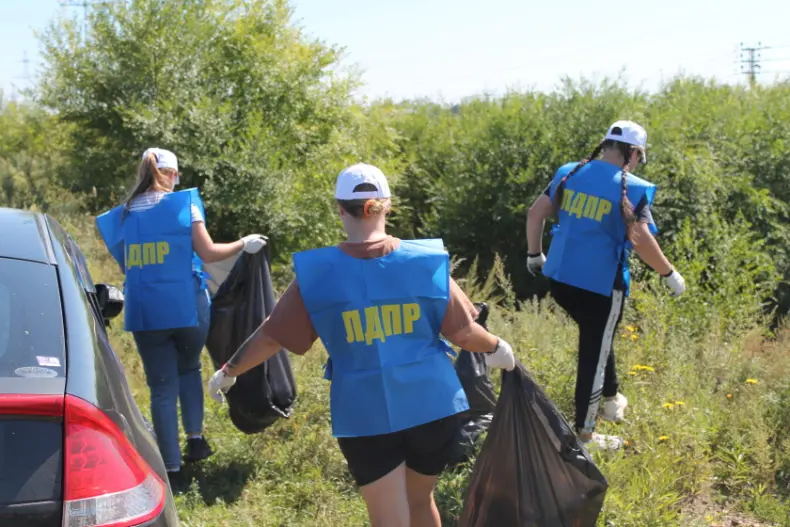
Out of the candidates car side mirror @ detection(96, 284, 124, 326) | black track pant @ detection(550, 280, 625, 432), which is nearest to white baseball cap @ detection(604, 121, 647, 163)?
black track pant @ detection(550, 280, 625, 432)

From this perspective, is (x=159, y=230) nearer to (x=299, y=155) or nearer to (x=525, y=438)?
(x=525, y=438)

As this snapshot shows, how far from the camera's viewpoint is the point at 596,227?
16.4 ft

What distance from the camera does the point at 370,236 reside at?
3178mm

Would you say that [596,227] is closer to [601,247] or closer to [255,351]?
[601,247]

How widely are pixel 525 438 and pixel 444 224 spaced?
31.1 feet

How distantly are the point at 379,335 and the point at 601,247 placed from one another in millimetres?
2241

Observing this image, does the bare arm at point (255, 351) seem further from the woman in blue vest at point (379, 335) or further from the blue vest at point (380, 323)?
the blue vest at point (380, 323)

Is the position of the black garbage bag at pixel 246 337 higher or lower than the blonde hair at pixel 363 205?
lower

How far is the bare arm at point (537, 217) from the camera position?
525 centimetres

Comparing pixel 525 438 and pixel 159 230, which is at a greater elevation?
pixel 159 230

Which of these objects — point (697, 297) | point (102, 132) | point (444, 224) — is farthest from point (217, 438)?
point (102, 132)

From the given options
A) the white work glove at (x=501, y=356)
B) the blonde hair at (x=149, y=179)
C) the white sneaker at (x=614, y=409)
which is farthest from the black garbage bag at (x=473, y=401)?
the blonde hair at (x=149, y=179)

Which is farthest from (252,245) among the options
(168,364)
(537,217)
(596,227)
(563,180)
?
(596,227)

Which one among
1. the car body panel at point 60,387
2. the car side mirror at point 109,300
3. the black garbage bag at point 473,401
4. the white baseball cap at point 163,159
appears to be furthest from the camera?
the white baseball cap at point 163,159
